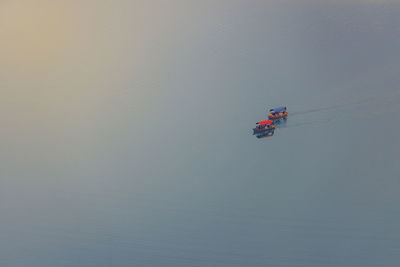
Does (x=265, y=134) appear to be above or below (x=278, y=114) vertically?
below

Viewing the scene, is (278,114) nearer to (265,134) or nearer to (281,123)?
(281,123)

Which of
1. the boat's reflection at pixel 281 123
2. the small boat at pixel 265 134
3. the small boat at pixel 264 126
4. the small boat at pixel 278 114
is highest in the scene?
the small boat at pixel 278 114

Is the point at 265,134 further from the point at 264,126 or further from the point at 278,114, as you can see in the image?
the point at 278,114

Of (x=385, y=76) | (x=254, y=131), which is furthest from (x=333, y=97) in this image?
(x=254, y=131)

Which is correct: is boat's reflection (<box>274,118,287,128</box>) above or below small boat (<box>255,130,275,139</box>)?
above

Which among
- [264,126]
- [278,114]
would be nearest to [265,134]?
[264,126]
